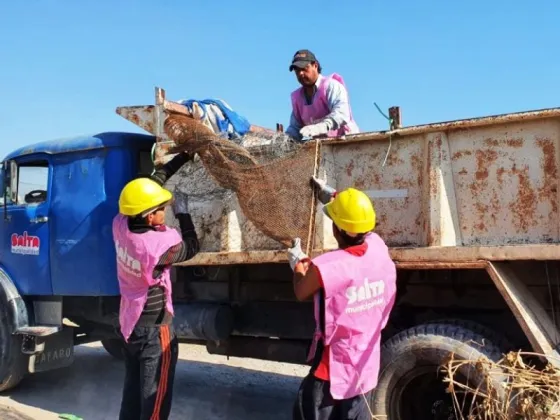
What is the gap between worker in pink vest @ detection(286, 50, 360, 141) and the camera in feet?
13.9

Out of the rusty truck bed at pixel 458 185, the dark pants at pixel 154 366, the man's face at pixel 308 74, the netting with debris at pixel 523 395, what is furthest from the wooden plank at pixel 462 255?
the man's face at pixel 308 74

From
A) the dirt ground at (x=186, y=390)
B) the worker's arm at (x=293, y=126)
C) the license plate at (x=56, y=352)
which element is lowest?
the dirt ground at (x=186, y=390)

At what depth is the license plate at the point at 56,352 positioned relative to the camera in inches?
209

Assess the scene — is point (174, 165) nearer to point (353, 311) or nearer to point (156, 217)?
point (156, 217)

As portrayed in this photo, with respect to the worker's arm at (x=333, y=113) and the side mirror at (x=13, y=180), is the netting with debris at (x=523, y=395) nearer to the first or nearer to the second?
the worker's arm at (x=333, y=113)

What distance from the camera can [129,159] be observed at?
16.4ft

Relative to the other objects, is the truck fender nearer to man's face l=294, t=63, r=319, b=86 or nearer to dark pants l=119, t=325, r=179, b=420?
dark pants l=119, t=325, r=179, b=420

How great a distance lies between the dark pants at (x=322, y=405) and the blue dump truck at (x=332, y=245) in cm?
79

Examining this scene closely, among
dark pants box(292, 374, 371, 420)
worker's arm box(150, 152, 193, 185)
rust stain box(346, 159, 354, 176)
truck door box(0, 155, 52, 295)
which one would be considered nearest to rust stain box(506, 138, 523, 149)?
rust stain box(346, 159, 354, 176)

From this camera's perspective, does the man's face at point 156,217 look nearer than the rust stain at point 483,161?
No

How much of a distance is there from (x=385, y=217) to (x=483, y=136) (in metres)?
0.81

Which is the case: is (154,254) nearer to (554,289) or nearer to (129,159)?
(129,159)

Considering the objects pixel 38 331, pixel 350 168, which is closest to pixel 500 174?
pixel 350 168

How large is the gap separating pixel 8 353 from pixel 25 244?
1062 mm
